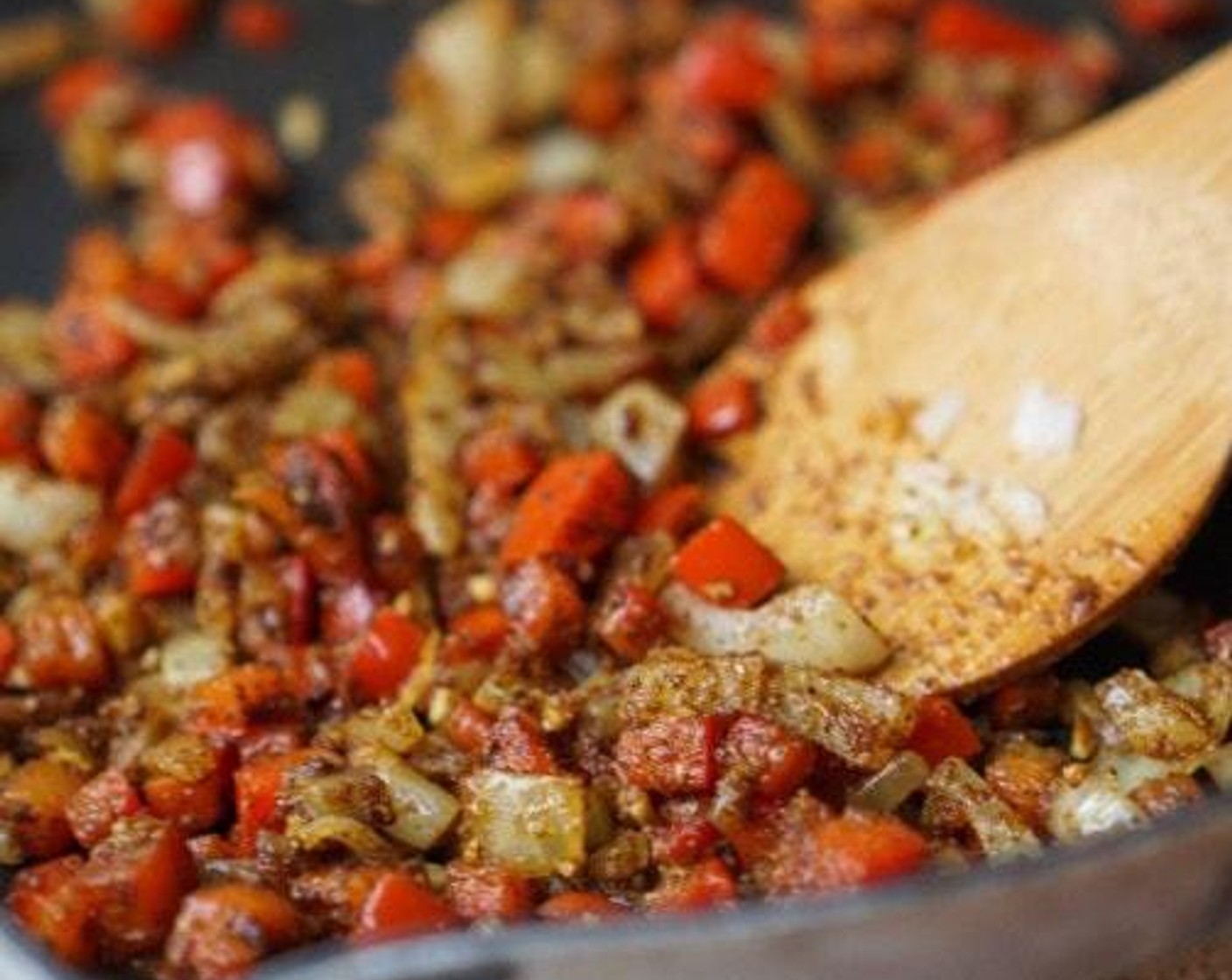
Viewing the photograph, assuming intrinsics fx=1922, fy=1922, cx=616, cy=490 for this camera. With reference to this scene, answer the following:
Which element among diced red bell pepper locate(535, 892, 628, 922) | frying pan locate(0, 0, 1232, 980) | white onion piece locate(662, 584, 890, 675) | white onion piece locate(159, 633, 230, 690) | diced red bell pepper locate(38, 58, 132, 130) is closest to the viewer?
frying pan locate(0, 0, 1232, 980)

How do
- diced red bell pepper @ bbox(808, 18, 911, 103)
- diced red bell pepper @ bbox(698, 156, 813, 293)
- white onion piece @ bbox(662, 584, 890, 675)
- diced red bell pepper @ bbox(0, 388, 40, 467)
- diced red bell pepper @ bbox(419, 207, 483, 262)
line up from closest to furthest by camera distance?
1. white onion piece @ bbox(662, 584, 890, 675)
2. diced red bell pepper @ bbox(0, 388, 40, 467)
3. diced red bell pepper @ bbox(698, 156, 813, 293)
4. diced red bell pepper @ bbox(419, 207, 483, 262)
5. diced red bell pepper @ bbox(808, 18, 911, 103)

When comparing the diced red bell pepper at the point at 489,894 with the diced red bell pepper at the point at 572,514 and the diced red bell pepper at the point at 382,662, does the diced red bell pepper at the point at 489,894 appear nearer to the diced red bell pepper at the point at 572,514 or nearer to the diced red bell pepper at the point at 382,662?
the diced red bell pepper at the point at 382,662

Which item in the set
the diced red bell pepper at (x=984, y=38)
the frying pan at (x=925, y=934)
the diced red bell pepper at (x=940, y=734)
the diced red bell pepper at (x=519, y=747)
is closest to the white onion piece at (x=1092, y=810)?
the diced red bell pepper at (x=940, y=734)

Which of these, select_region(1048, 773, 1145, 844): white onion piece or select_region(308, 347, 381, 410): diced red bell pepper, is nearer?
select_region(1048, 773, 1145, 844): white onion piece

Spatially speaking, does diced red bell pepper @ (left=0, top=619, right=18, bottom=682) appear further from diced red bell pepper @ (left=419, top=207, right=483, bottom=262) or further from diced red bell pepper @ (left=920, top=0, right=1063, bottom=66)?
diced red bell pepper @ (left=920, top=0, right=1063, bottom=66)

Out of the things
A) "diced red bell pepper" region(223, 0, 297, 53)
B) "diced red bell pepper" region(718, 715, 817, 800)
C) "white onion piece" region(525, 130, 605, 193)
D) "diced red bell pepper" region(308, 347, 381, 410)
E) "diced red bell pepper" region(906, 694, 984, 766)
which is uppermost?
"diced red bell pepper" region(223, 0, 297, 53)

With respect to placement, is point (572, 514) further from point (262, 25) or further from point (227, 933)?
point (262, 25)

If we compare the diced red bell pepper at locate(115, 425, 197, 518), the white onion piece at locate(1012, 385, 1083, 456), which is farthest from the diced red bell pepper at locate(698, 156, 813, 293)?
the diced red bell pepper at locate(115, 425, 197, 518)

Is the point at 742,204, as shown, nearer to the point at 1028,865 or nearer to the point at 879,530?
the point at 879,530
